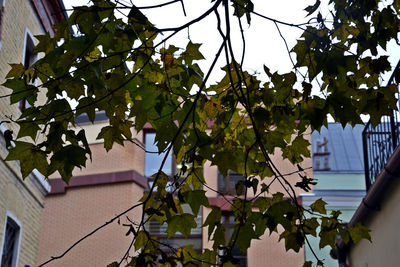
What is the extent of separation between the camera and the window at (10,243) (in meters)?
11.7

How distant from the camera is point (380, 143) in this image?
1091 centimetres

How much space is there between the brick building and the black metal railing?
598 cm

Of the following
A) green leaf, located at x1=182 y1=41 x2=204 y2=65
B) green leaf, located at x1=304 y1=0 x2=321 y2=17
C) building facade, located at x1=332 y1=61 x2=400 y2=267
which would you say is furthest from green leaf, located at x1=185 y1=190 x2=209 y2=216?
building facade, located at x1=332 y1=61 x2=400 y2=267

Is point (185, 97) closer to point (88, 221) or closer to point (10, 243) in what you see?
point (10, 243)

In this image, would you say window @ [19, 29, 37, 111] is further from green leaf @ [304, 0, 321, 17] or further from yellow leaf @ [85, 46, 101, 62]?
green leaf @ [304, 0, 321, 17]

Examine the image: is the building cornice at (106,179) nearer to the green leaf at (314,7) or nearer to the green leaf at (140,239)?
the green leaf at (140,239)

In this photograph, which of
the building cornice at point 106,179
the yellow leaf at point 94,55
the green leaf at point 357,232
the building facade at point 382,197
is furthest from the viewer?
the building cornice at point 106,179

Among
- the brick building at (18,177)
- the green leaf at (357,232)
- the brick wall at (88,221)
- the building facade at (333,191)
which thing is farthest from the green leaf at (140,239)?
the brick wall at (88,221)

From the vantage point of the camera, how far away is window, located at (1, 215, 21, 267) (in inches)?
462

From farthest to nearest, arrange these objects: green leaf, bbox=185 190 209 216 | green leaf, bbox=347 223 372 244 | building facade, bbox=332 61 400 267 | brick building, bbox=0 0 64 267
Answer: brick building, bbox=0 0 64 267 → building facade, bbox=332 61 400 267 → green leaf, bbox=347 223 372 244 → green leaf, bbox=185 190 209 216

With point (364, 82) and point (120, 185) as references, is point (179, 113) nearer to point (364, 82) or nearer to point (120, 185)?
point (364, 82)

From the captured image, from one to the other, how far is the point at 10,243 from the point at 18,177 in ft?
4.04

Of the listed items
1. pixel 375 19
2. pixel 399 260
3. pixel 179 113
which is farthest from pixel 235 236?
pixel 399 260

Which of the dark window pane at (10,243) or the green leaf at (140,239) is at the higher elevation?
the dark window pane at (10,243)
